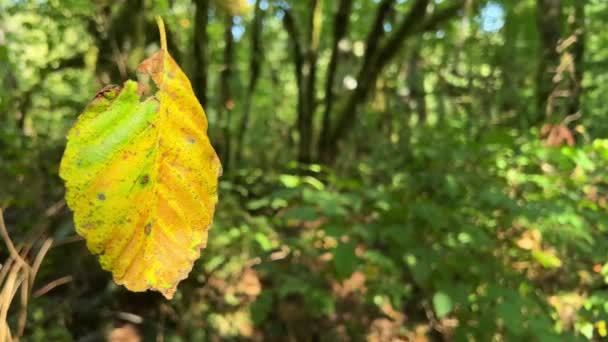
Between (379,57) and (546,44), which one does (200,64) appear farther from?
(546,44)

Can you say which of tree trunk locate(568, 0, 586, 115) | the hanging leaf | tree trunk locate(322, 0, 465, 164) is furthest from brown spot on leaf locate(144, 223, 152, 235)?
tree trunk locate(322, 0, 465, 164)

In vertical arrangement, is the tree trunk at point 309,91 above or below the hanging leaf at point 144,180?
below

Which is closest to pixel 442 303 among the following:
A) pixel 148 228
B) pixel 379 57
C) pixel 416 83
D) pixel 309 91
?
pixel 148 228

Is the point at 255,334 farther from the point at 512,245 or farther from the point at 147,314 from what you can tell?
the point at 512,245

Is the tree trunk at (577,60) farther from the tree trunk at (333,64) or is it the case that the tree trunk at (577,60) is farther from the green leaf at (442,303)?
the green leaf at (442,303)

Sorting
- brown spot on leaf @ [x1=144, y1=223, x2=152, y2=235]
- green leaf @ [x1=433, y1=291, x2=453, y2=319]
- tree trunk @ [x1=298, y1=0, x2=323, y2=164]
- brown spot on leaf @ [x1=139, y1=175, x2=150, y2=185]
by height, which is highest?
brown spot on leaf @ [x1=139, y1=175, x2=150, y2=185]

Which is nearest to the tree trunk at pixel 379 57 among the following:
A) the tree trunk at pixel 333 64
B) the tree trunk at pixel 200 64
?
the tree trunk at pixel 333 64

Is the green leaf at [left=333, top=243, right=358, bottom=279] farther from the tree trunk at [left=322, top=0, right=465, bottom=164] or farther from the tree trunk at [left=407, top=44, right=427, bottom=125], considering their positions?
the tree trunk at [left=407, top=44, right=427, bottom=125]

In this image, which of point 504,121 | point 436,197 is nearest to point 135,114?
point 436,197
